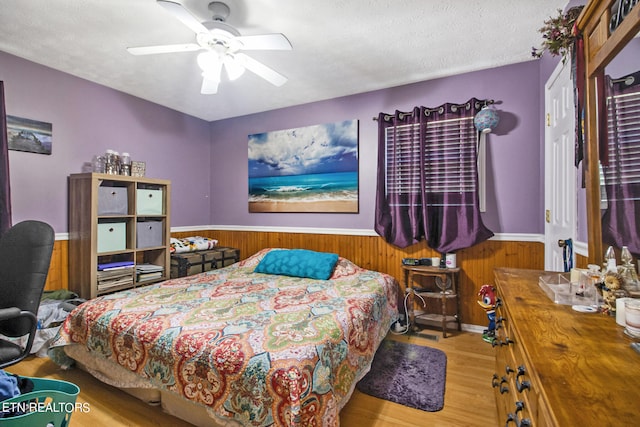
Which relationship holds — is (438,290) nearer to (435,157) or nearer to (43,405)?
(435,157)

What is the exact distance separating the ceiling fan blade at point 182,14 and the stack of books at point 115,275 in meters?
2.26

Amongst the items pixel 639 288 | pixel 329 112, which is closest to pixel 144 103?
pixel 329 112

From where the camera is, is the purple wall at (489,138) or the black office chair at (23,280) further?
the purple wall at (489,138)

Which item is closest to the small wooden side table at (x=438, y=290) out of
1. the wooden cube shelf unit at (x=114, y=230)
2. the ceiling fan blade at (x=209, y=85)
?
the ceiling fan blade at (x=209, y=85)

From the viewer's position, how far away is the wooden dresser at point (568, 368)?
0.55m

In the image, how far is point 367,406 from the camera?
1839mm

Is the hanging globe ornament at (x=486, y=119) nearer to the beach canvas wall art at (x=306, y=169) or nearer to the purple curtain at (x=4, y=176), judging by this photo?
the beach canvas wall art at (x=306, y=169)

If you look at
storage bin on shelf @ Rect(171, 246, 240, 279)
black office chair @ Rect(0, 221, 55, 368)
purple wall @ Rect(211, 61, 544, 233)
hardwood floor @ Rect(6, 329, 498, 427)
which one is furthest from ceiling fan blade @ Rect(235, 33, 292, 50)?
storage bin on shelf @ Rect(171, 246, 240, 279)

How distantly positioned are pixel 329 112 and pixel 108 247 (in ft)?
8.79

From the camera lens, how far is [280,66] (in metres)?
2.73

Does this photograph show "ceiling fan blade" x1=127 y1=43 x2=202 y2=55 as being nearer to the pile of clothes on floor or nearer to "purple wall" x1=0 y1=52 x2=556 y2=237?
"purple wall" x1=0 y1=52 x2=556 y2=237

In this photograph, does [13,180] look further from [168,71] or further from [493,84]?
[493,84]

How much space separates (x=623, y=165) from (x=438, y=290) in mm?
2087

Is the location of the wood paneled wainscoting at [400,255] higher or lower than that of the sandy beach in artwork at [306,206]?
lower
